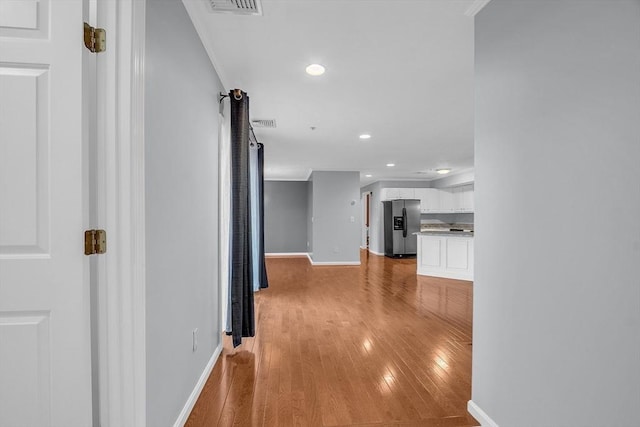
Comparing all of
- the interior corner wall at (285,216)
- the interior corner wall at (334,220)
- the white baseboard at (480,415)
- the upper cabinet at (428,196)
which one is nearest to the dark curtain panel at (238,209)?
the white baseboard at (480,415)

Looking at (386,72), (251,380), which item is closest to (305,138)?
(386,72)

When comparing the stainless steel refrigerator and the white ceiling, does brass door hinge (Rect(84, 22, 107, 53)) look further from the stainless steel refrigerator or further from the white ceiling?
the stainless steel refrigerator

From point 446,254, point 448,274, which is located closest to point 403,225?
point 446,254

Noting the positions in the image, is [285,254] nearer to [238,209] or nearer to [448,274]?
[448,274]

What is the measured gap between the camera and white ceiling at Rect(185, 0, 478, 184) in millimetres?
1871

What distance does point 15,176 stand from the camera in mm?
1011

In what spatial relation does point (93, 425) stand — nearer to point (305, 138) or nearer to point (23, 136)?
point (23, 136)

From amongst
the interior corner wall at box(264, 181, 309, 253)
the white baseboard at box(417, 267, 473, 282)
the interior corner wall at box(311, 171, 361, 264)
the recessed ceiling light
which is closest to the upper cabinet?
the interior corner wall at box(311, 171, 361, 264)

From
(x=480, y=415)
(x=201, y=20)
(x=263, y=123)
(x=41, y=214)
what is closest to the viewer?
(x=41, y=214)

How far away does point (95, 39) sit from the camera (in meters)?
1.10

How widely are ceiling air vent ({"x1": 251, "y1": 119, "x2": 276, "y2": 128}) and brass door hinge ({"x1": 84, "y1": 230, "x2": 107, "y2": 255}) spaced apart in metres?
3.06

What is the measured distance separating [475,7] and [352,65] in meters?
0.97

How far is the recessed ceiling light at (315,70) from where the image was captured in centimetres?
249

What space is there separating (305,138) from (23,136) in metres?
3.97
